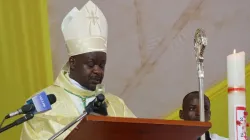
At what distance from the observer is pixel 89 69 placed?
8.43 feet

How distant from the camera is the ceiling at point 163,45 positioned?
13.4 ft

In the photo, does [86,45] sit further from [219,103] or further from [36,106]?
[219,103]

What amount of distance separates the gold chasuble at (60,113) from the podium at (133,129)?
57 cm

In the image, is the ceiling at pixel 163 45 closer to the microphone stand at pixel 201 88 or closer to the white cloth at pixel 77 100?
the white cloth at pixel 77 100

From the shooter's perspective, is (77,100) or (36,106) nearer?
(36,106)

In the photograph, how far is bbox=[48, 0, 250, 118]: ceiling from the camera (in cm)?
408

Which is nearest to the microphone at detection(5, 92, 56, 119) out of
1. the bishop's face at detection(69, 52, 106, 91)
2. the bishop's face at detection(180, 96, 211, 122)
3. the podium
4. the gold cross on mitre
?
the podium

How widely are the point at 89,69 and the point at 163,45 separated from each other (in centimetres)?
159

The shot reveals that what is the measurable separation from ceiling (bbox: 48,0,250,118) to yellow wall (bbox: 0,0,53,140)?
577 mm

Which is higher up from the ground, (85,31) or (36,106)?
(85,31)

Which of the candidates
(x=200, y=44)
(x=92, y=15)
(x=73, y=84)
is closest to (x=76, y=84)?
(x=73, y=84)

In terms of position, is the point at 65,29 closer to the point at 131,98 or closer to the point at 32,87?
the point at 32,87

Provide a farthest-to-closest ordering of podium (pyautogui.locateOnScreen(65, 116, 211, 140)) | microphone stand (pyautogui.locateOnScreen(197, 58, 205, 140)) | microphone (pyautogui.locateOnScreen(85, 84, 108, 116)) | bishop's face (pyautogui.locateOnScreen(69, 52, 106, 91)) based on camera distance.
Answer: bishop's face (pyautogui.locateOnScreen(69, 52, 106, 91))
microphone stand (pyautogui.locateOnScreen(197, 58, 205, 140))
microphone (pyautogui.locateOnScreen(85, 84, 108, 116))
podium (pyautogui.locateOnScreen(65, 116, 211, 140))

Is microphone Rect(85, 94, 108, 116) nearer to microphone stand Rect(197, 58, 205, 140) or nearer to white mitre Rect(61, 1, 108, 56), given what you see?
microphone stand Rect(197, 58, 205, 140)
